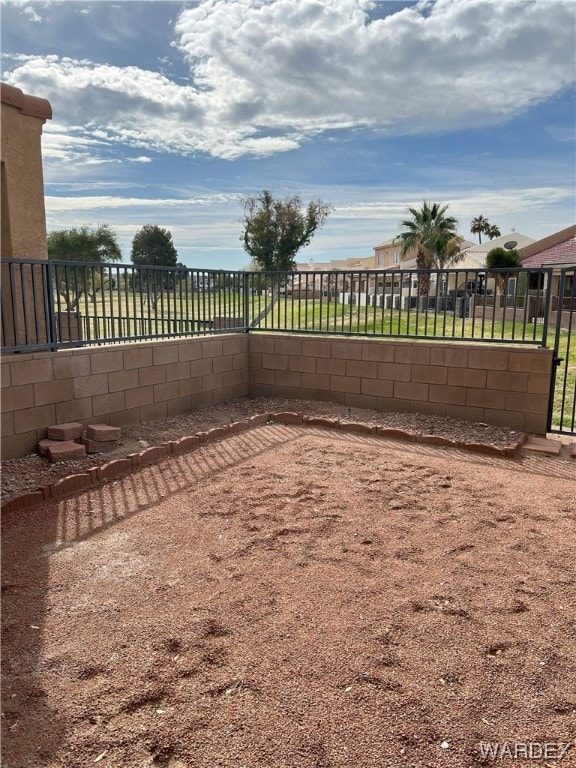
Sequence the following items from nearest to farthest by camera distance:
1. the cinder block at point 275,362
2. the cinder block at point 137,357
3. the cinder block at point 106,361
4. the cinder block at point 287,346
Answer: the cinder block at point 106,361, the cinder block at point 137,357, the cinder block at point 287,346, the cinder block at point 275,362

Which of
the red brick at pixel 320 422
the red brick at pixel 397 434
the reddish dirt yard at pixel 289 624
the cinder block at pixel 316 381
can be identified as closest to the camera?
the reddish dirt yard at pixel 289 624

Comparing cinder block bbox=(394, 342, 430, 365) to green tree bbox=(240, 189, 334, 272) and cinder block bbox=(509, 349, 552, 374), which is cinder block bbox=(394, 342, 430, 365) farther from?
green tree bbox=(240, 189, 334, 272)

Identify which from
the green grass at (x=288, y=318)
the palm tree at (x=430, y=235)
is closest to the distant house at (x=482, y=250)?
the palm tree at (x=430, y=235)

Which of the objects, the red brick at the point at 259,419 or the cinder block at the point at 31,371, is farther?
the red brick at the point at 259,419

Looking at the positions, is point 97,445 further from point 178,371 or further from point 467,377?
point 467,377

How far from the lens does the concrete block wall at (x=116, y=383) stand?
17.0 feet

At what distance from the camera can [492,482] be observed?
16.0ft

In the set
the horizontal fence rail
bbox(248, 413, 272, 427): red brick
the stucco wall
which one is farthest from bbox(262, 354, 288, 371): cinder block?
the stucco wall

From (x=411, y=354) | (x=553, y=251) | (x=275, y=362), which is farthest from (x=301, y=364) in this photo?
(x=553, y=251)

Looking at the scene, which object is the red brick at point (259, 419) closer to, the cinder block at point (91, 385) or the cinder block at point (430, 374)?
the cinder block at point (91, 385)

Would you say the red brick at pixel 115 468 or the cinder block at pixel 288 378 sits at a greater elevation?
the cinder block at pixel 288 378

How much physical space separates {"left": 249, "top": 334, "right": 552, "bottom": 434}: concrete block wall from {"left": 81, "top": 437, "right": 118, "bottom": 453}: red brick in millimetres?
3142

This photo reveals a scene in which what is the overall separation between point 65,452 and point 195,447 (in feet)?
4.47

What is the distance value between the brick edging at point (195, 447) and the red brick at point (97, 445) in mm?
407
